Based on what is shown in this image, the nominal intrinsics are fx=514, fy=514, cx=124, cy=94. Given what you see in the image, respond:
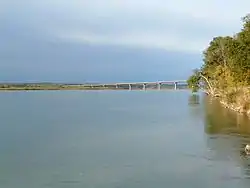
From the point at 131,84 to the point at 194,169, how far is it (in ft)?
458

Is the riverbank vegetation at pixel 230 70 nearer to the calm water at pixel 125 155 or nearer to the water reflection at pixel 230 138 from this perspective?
the water reflection at pixel 230 138

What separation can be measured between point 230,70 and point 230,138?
81.8 feet

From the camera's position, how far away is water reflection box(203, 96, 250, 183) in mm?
24844

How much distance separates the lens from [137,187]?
20188 mm

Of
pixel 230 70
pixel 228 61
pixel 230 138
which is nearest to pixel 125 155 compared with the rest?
pixel 230 138

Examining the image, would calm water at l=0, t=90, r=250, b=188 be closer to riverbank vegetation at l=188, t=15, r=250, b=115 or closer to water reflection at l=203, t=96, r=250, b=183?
water reflection at l=203, t=96, r=250, b=183

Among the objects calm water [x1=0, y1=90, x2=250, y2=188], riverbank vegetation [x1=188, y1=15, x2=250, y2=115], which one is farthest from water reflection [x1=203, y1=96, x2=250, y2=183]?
riverbank vegetation [x1=188, y1=15, x2=250, y2=115]

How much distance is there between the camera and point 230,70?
5741 cm

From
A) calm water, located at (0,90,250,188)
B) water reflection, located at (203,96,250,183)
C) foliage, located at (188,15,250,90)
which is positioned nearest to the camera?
calm water, located at (0,90,250,188)

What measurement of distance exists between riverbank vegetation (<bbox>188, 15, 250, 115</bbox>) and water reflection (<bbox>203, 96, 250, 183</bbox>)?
3.03m

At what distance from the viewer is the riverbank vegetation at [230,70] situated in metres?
44.0

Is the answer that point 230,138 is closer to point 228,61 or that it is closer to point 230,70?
point 230,70

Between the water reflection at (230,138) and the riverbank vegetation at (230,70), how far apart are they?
9.95 ft

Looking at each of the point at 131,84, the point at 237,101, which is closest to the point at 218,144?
the point at 237,101
